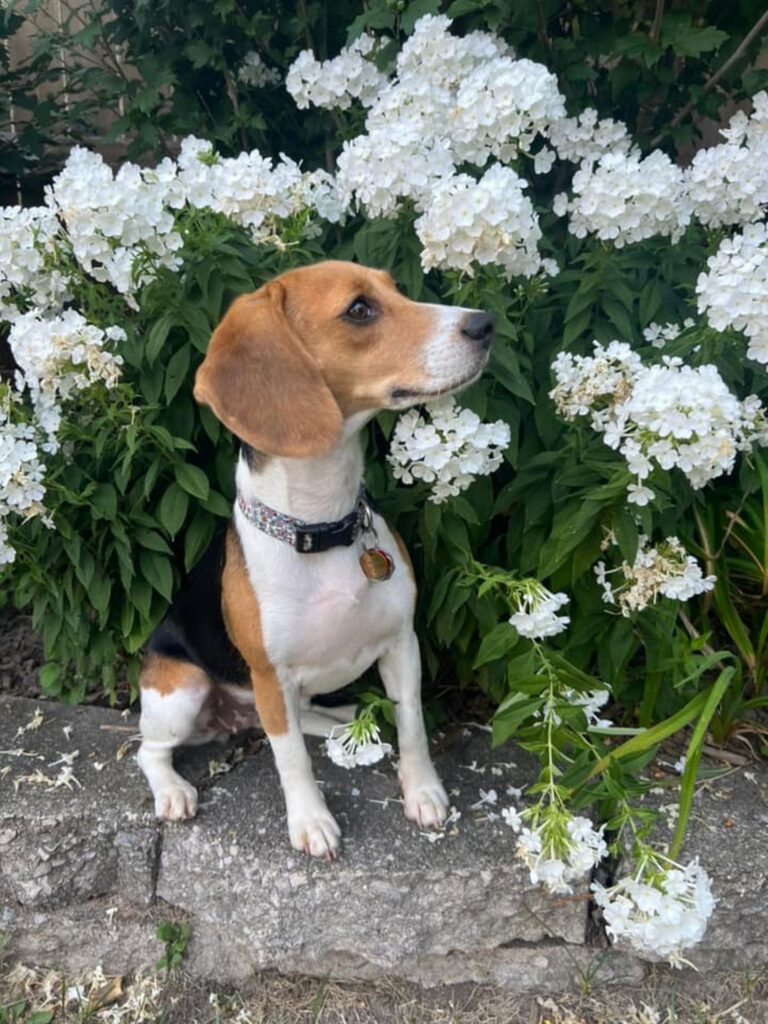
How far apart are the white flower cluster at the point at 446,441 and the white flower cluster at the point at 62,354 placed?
33.6 inches

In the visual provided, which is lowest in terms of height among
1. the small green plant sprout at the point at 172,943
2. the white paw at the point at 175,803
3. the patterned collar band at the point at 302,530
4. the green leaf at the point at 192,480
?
the small green plant sprout at the point at 172,943

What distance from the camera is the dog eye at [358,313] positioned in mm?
2600

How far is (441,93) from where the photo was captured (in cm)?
312

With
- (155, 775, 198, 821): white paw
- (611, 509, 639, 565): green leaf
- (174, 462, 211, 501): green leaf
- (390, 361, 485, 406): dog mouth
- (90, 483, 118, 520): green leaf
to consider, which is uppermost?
(390, 361, 485, 406): dog mouth

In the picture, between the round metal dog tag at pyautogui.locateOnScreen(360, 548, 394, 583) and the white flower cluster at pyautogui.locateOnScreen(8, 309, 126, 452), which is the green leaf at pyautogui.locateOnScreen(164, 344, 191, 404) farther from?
the round metal dog tag at pyautogui.locateOnScreen(360, 548, 394, 583)

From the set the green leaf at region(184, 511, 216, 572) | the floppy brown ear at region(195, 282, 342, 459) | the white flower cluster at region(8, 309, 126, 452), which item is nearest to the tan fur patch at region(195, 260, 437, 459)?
the floppy brown ear at region(195, 282, 342, 459)

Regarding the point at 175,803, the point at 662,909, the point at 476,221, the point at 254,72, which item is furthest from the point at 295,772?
the point at 254,72

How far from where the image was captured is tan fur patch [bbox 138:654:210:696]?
10.4 feet

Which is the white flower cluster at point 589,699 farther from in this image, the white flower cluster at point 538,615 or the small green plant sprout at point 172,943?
the small green plant sprout at point 172,943

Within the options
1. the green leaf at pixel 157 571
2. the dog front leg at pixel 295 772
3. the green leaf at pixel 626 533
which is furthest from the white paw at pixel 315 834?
the green leaf at pixel 626 533

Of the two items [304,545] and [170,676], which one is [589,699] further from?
[170,676]

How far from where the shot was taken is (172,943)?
3.03 metres

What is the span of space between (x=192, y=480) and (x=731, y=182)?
6.34 feet

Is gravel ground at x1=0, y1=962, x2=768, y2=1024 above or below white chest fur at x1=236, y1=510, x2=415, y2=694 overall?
below
